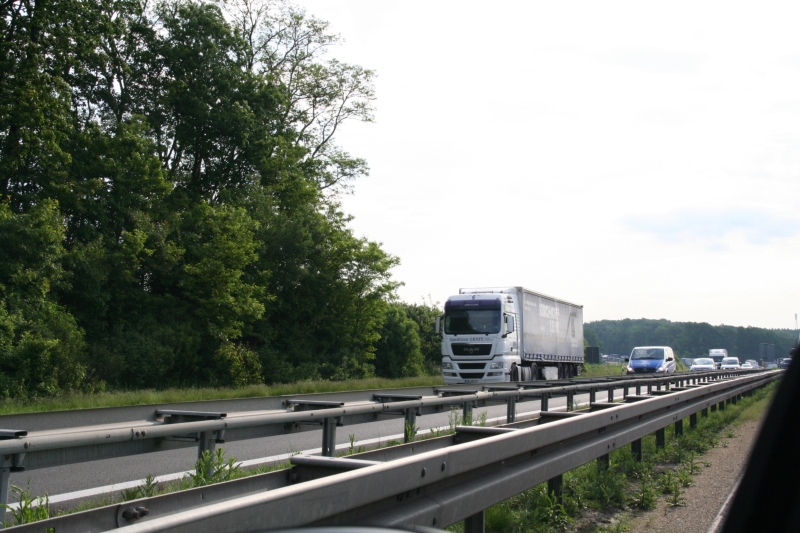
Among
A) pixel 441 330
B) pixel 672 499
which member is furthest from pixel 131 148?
pixel 672 499

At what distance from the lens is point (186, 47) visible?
3756 cm

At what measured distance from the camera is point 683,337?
166625 mm

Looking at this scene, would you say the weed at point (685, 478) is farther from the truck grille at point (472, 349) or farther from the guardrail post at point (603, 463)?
the truck grille at point (472, 349)

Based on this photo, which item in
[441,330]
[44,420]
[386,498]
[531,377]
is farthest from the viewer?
[531,377]

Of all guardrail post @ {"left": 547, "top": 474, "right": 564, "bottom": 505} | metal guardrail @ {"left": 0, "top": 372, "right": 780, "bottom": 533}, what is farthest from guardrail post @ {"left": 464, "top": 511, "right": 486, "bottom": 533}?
guardrail post @ {"left": 547, "top": 474, "right": 564, "bottom": 505}

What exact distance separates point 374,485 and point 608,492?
4287 millimetres

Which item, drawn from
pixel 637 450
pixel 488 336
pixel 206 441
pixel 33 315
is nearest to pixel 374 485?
pixel 206 441

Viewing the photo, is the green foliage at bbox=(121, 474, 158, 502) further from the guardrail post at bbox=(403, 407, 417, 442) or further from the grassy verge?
the guardrail post at bbox=(403, 407, 417, 442)

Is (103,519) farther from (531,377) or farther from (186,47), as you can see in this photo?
(186,47)

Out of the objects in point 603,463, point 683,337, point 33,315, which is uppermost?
point 683,337

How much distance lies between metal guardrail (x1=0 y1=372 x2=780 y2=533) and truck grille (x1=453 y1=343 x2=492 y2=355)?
75.2 ft

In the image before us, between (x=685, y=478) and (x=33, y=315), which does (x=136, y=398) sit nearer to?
(x=33, y=315)

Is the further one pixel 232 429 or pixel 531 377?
pixel 531 377

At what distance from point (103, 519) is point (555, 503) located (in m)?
3.71
